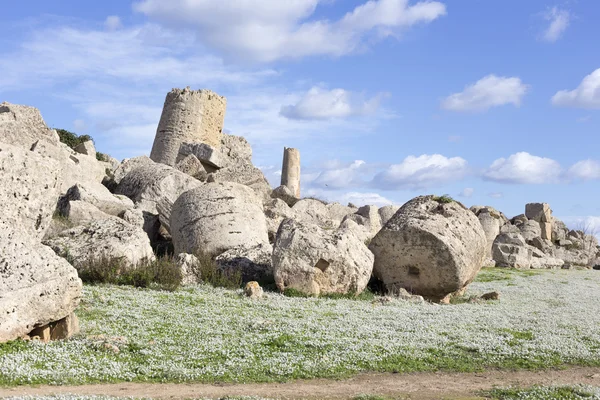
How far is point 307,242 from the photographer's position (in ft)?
57.1

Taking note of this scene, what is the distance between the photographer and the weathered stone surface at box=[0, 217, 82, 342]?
10.5m

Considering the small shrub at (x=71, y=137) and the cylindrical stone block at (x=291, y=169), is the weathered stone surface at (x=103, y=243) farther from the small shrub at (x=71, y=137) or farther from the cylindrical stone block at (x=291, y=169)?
the cylindrical stone block at (x=291, y=169)

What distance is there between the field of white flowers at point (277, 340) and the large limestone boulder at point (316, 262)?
68 centimetres

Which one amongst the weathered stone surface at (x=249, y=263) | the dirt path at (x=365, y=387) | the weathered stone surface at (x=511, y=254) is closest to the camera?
the dirt path at (x=365, y=387)

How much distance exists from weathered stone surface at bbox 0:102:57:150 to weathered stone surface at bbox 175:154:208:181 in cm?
629

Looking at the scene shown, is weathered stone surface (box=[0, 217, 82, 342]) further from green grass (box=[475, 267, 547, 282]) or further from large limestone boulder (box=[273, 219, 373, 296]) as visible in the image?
green grass (box=[475, 267, 547, 282])

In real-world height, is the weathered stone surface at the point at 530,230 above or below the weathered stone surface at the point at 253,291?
above

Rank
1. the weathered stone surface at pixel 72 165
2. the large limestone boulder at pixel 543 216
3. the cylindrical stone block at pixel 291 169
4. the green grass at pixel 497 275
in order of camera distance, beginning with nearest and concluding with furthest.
A: the weathered stone surface at pixel 72 165
the green grass at pixel 497 275
the cylindrical stone block at pixel 291 169
the large limestone boulder at pixel 543 216

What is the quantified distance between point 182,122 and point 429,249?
2208 centimetres

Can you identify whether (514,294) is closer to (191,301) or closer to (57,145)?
(191,301)

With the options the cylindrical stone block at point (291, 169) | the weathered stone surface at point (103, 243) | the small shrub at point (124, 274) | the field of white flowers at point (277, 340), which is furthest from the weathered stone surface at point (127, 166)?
the cylindrical stone block at point (291, 169)

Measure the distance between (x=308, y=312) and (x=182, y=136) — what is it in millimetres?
24422

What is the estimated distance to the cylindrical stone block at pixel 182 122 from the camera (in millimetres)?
37594

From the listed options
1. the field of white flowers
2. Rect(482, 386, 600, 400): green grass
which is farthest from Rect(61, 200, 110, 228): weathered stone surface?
Rect(482, 386, 600, 400): green grass
